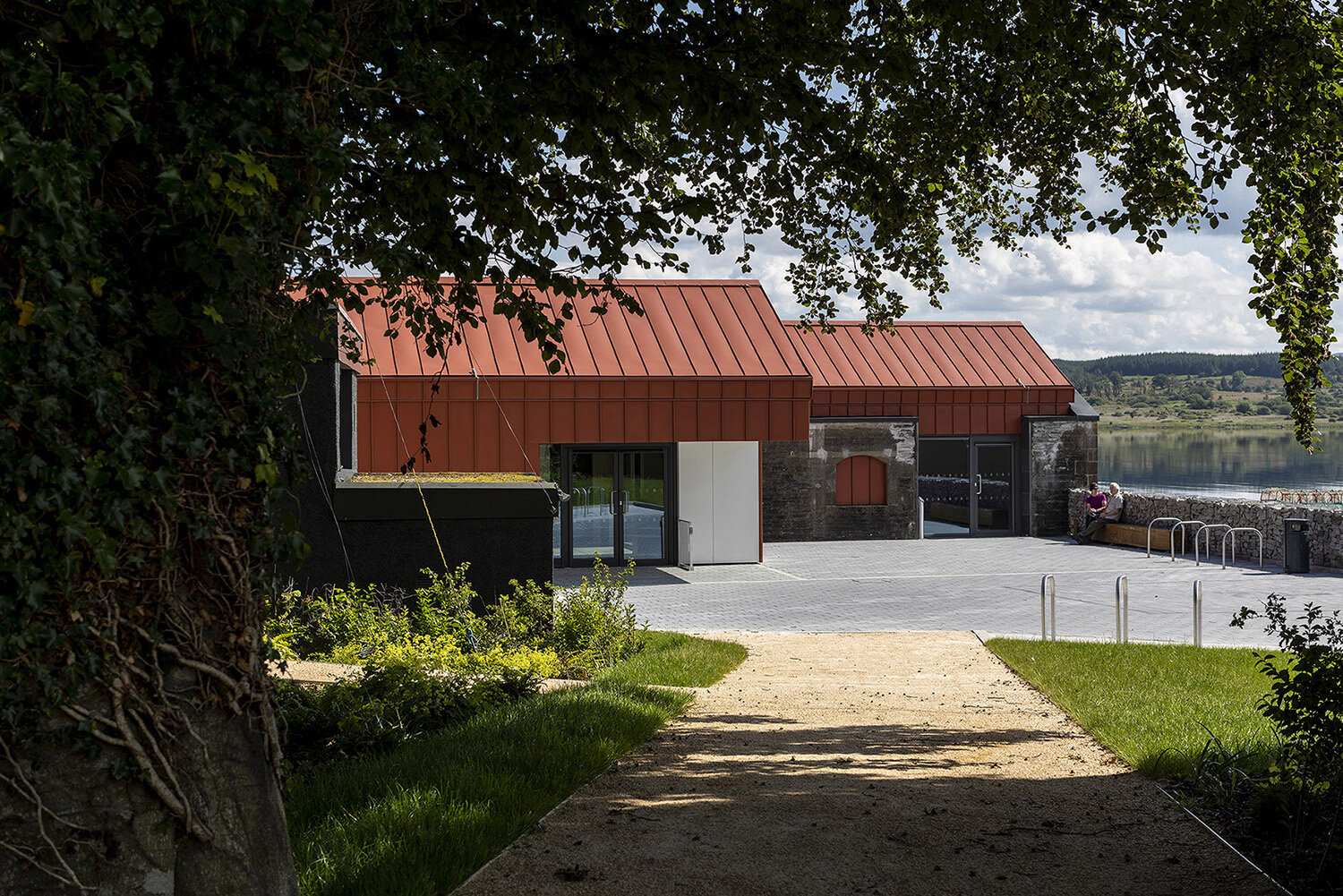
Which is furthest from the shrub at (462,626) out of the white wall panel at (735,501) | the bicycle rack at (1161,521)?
the bicycle rack at (1161,521)

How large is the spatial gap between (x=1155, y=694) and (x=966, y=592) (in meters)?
9.71

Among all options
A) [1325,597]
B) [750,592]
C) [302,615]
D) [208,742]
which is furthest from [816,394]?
[208,742]

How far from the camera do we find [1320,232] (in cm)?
670

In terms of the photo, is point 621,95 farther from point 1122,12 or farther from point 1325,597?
point 1325,597

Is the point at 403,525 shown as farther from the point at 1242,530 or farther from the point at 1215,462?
the point at 1215,462

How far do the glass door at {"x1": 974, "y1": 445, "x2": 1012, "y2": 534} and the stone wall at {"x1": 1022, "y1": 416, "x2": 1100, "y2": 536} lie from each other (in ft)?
2.24

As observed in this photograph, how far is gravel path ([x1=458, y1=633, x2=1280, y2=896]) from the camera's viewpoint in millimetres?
4695

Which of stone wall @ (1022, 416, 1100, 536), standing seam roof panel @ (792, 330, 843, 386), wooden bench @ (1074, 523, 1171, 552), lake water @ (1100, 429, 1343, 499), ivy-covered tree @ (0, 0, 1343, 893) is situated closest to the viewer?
ivy-covered tree @ (0, 0, 1343, 893)

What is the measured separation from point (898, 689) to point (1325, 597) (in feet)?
34.7

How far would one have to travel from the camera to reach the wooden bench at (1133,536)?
81.1 ft

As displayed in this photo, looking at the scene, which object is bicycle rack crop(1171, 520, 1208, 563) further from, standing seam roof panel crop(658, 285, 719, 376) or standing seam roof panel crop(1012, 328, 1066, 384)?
standing seam roof panel crop(658, 285, 719, 376)

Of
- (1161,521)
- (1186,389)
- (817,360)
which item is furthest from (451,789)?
(1186,389)

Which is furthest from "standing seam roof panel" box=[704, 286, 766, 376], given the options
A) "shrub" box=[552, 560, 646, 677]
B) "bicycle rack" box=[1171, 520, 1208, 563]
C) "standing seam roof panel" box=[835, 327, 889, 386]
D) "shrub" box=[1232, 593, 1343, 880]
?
"shrub" box=[1232, 593, 1343, 880]

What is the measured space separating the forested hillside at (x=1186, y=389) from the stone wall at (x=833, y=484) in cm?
13046
